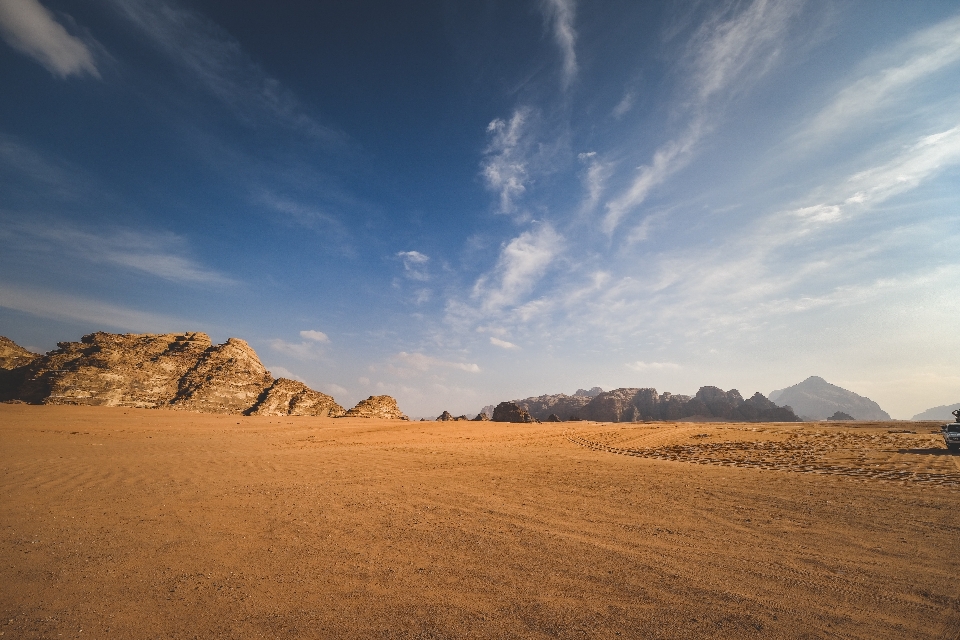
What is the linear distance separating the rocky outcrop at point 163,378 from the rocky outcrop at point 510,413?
2294 centimetres

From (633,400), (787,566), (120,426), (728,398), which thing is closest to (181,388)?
(120,426)

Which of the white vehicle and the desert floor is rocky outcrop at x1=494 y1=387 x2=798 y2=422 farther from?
the desert floor

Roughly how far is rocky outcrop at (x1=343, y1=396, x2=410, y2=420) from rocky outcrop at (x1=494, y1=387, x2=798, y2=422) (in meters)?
45.8

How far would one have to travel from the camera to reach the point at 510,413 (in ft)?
168

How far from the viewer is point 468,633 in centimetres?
332

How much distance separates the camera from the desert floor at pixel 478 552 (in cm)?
350

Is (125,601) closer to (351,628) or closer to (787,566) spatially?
(351,628)

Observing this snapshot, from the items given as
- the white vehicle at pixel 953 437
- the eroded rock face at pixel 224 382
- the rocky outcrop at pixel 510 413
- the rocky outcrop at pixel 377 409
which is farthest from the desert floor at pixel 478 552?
the rocky outcrop at pixel 510 413

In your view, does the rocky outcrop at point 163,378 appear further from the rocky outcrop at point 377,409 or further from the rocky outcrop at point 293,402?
the rocky outcrop at point 377,409

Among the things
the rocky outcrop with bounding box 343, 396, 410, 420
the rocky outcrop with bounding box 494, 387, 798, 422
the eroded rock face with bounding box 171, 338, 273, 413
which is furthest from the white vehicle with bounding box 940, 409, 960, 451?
the rocky outcrop with bounding box 494, 387, 798, 422

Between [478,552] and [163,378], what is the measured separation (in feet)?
118

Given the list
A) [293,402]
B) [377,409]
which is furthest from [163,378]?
[377,409]

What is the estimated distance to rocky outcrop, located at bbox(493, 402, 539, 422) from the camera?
49603mm

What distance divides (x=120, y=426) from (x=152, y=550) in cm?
2073
